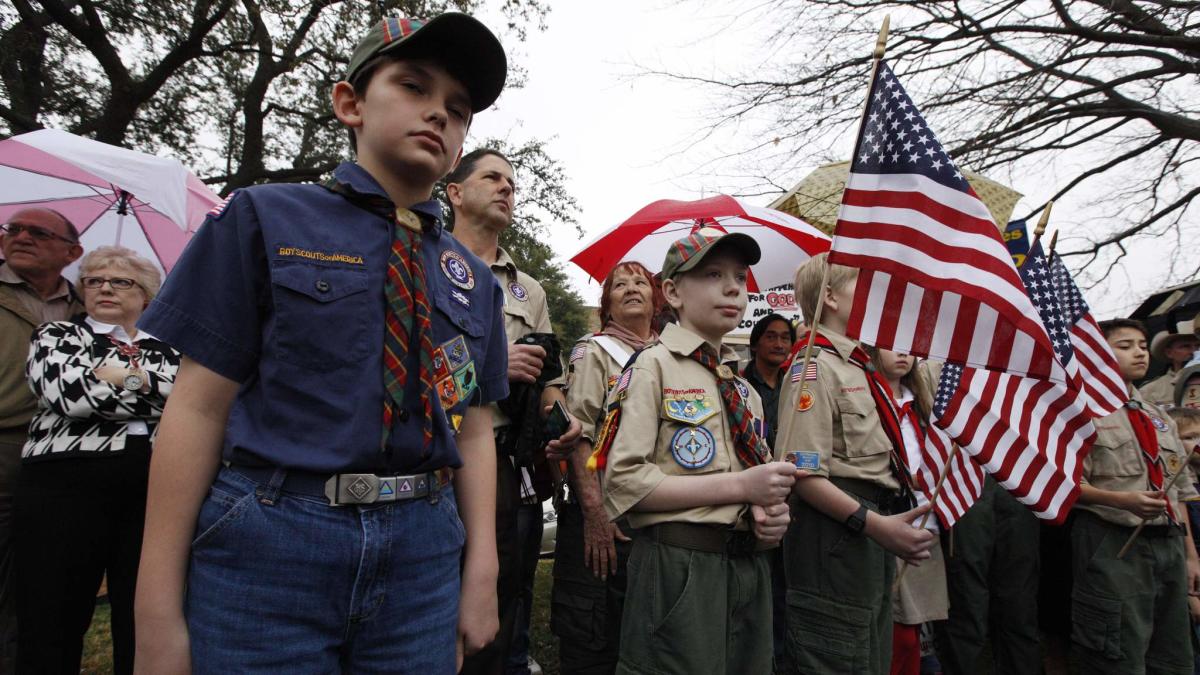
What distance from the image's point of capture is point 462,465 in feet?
5.06

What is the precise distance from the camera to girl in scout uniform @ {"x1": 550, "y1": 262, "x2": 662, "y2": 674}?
313 centimetres

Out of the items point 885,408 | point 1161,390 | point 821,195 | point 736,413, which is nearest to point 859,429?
point 885,408

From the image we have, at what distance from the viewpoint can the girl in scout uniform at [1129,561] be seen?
346 centimetres

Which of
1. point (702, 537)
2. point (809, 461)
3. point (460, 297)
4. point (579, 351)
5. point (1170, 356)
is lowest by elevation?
point (702, 537)

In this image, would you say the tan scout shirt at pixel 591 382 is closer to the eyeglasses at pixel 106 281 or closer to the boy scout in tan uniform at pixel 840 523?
the boy scout in tan uniform at pixel 840 523

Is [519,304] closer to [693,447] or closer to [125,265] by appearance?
[693,447]

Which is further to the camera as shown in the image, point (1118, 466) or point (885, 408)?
point (1118, 466)

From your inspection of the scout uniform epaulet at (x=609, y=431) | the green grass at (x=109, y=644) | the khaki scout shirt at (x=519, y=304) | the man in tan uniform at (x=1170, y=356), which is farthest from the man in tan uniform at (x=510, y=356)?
the man in tan uniform at (x=1170, y=356)

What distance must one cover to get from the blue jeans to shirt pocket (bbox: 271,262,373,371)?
0.86 feet

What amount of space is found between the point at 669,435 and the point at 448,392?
A: 3.54ft

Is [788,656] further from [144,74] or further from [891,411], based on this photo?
[144,74]

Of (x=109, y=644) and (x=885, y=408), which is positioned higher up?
(x=885, y=408)

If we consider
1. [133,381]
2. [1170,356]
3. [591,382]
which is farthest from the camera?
[1170,356]

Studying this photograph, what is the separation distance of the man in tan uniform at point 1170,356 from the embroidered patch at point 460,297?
20.5 feet
